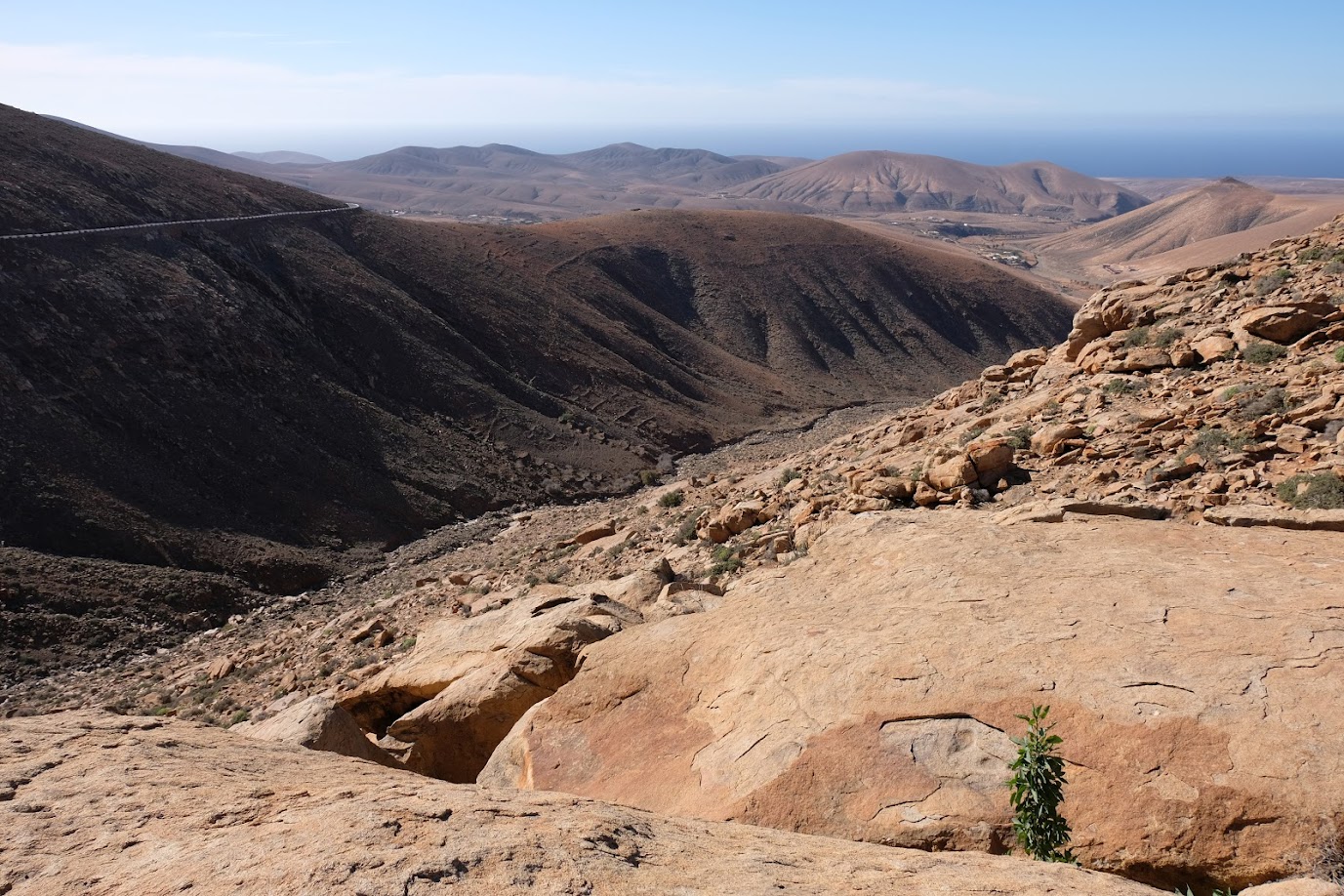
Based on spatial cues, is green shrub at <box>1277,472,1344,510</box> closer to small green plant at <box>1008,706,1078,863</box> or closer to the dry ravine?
the dry ravine

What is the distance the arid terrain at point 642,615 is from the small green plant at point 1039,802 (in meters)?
0.26

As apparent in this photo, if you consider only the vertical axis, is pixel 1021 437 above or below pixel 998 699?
above

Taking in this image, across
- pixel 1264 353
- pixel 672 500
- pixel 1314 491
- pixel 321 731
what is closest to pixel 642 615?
pixel 321 731

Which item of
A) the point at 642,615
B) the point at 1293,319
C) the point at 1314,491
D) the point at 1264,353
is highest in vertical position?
the point at 1293,319

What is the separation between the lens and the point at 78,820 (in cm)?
497

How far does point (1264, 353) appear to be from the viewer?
11.6 meters

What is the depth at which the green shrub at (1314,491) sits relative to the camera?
8242 millimetres

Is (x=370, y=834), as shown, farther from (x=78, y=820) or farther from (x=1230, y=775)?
(x=1230, y=775)

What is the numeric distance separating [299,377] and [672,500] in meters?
20.3

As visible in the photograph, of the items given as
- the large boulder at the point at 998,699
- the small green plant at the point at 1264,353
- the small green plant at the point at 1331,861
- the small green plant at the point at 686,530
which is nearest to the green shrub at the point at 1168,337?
the small green plant at the point at 1264,353

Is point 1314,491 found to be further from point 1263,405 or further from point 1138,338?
point 1138,338

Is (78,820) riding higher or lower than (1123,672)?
lower

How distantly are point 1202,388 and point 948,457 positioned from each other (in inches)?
143

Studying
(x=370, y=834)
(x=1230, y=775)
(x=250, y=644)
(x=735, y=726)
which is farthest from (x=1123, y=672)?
(x=250, y=644)
